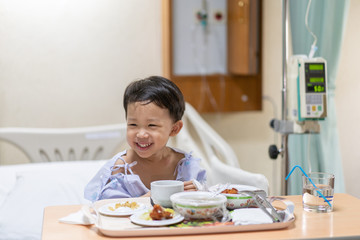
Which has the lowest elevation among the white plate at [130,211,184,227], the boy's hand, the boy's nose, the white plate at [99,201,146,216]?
the white plate at [99,201,146,216]

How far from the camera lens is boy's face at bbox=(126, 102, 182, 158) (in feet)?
5.23

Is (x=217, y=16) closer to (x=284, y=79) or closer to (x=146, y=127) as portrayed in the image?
(x=284, y=79)

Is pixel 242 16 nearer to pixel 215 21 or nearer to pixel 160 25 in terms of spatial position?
pixel 215 21

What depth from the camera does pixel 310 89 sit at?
2184 millimetres

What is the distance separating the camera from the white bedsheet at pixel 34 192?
2.08 meters

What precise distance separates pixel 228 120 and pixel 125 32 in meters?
0.97

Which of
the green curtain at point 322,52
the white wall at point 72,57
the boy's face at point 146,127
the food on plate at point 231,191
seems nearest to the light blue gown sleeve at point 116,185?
the boy's face at point 146,127

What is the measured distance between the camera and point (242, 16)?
130 inches

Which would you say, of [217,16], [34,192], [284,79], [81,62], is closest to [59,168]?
[34,192]

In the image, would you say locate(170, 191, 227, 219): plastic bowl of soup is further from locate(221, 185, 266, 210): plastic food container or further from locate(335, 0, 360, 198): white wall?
locate(335, 0, 360, 198): white wall

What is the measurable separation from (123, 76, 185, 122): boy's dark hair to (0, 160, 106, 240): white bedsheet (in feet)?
2.68

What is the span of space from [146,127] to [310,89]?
915mm

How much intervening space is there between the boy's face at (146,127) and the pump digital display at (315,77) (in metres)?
0.83

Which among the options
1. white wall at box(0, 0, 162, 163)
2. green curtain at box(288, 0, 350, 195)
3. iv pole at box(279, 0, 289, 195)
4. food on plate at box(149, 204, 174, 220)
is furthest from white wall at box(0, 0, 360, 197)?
food on plate at box(149, 204, 174, 220)
